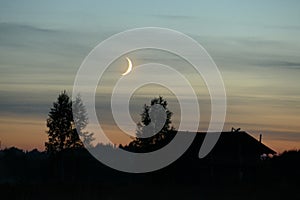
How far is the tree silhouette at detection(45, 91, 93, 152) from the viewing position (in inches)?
3335

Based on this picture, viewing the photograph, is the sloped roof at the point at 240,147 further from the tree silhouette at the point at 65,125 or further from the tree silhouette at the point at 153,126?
the tree silhouette at the point at 65,125

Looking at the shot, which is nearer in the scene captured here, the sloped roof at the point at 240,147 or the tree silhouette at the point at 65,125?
the sloped roof at the point at 240,147

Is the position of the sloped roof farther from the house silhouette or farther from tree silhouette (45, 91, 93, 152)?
tree silhouette (45, 91, 93, 152)

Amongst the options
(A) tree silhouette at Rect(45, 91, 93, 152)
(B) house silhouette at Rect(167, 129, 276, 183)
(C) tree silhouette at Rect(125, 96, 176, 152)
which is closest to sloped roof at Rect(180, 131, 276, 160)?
(B) house silhouette at Rect(167, 129, 276, 183)

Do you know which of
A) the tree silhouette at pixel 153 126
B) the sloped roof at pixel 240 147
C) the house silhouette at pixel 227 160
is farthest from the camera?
the tree silhouette at pixel 153 126

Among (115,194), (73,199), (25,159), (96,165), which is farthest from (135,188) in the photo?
(25,159)

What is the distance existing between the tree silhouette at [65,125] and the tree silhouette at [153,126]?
8.00m

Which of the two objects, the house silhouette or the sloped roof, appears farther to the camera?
the sloped roof

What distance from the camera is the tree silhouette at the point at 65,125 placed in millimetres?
84706

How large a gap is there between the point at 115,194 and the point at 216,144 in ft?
79.1

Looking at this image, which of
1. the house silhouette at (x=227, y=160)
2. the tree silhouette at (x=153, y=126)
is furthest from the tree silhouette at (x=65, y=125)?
Answer: the house silhouette at (x=227, y=160)

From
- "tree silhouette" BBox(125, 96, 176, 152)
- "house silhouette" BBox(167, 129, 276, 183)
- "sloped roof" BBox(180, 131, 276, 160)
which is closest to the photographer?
"house silhouette" BBox(167, 129, 276, 183)

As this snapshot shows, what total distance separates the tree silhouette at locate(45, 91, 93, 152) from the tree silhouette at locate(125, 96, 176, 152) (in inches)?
315

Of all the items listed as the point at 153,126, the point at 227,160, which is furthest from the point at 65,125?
the point at 227,160
